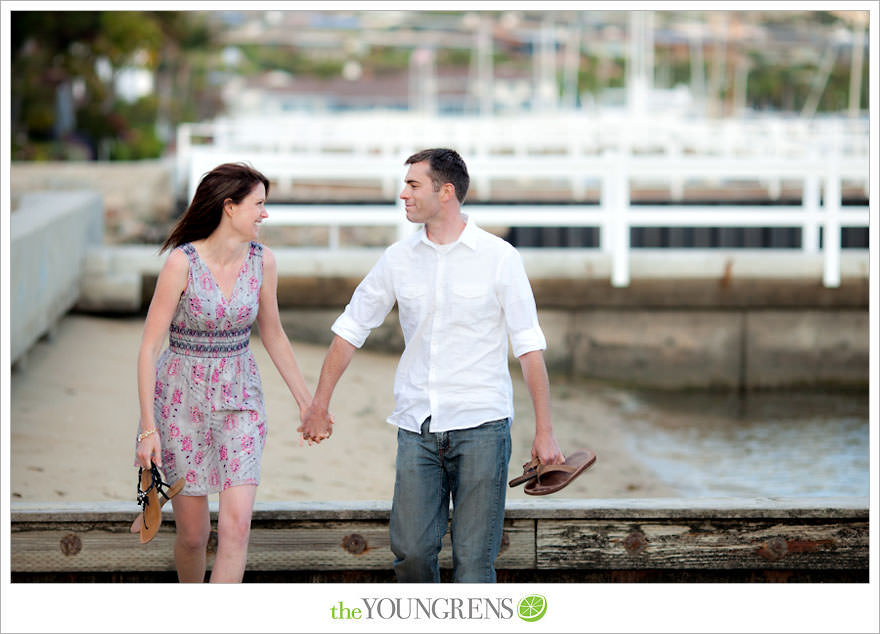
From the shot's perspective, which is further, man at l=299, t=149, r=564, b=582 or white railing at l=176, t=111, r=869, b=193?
white railing at l=176, t=111, r=869, b=193

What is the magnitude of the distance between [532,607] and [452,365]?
0.79 metres

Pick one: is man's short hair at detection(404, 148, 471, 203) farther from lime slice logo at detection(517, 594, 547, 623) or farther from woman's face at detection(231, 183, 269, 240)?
lime slice logo at detection(517, 594, 547, 623)

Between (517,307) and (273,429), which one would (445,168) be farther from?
(273,429)

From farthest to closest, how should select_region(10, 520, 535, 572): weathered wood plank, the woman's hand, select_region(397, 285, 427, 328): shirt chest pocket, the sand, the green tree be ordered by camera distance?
1. the green tree
2. the sand
3. select_region(10, 520, 535, 572): weathered wood plank
4. select_region(397, 285, 427, 328): shirt chest pocket
5. the woman's hand

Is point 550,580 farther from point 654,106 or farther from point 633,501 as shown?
point 654,106

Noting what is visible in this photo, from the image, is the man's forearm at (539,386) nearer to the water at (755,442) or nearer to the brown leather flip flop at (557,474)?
the brown leather flip flop at (557,474)

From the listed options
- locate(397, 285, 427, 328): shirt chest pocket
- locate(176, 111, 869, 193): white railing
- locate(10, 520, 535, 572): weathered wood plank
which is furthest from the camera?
locate(176, 111, 869, 193): white railing

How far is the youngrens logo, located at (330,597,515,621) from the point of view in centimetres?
396

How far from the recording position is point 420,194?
3932 millimetres

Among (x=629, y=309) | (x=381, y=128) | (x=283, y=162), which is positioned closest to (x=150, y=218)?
(x=381, y=128)

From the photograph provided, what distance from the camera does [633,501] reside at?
4.74m

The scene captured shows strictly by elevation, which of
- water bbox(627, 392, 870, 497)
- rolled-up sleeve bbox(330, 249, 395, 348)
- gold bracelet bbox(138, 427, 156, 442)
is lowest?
water bbox(627, 392, 870, 497)

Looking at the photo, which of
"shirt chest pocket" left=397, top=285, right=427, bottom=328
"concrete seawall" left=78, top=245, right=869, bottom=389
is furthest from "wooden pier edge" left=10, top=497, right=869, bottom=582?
"concrete seawall" left=78, top=245, right=869, bottom=389

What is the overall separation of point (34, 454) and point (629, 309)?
5.83m
